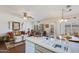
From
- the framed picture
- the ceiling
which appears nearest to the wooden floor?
the framed picture

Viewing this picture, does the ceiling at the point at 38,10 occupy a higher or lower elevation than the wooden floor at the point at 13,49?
higher

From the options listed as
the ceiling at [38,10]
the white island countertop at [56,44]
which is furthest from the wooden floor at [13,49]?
the ceiling at [38,10]

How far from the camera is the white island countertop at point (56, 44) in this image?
1.53m

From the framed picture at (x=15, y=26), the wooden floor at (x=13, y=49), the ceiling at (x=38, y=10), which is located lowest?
the wooden floor at (x=13, y=49)

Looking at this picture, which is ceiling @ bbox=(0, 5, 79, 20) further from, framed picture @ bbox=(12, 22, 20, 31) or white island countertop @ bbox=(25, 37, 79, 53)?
white island countertop @ bbox=(25, 37, 79, 53)

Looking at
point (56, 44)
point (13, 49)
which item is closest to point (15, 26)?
point (13, 49)

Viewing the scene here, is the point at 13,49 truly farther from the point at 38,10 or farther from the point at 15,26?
the point at 38,10

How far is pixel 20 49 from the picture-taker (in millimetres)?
1631

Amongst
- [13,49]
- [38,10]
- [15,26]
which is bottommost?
[13,49]

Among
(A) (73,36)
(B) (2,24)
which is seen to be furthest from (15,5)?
(A) (73,36)

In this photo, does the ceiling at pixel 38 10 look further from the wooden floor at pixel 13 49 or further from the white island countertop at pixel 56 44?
the wooden floor at pixel 13 49

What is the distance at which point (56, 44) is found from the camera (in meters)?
1.59
